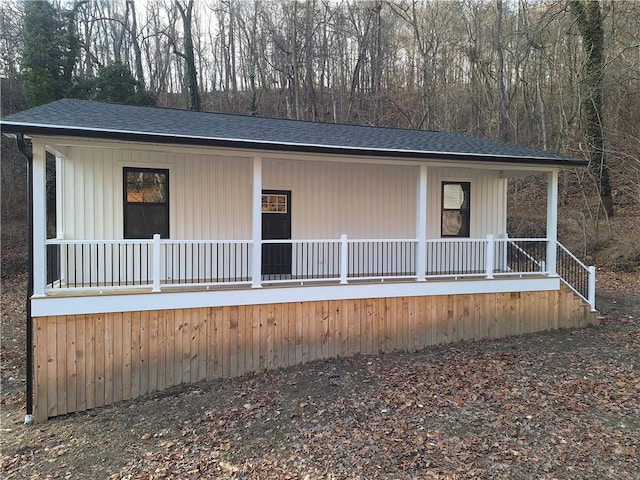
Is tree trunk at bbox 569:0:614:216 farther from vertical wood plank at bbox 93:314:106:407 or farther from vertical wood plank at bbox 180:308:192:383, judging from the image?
vertical wood plank at bbox 93:314:106:407

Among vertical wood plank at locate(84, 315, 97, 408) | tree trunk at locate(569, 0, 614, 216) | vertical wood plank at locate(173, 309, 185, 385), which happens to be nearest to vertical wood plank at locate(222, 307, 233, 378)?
vertical wood plank at locate(173, 309, 185, 385)

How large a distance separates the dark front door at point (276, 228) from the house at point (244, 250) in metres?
0.03

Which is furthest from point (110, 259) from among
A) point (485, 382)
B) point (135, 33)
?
point (135, 33)

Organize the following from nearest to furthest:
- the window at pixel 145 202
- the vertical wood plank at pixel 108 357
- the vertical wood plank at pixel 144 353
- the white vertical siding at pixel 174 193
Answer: the vertical wood plank at pixel 108 357
the vertical wood plank at pixel 144 353
the white vertical siding at pixel 174 193
the window at pixel 145 202

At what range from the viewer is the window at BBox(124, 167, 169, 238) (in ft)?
26.6

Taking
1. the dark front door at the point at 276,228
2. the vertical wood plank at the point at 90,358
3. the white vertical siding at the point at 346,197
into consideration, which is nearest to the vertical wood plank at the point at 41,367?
the vertical wood plank at the point at 90,358

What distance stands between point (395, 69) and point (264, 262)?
1902 centimetres

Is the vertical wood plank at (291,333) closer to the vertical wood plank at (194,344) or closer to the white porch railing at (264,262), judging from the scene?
the white porch railing at (264,262)

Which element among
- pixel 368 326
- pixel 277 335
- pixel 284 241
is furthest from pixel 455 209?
pixel 277 335

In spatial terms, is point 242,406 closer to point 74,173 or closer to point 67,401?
→ point 67,401

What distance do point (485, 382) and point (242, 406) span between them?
353cm

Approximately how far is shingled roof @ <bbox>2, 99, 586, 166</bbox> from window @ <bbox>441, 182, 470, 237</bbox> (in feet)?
3.40

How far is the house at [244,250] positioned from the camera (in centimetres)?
634

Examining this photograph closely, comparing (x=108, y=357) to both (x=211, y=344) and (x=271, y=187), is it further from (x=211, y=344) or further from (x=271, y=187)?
(x=271, y=187)
